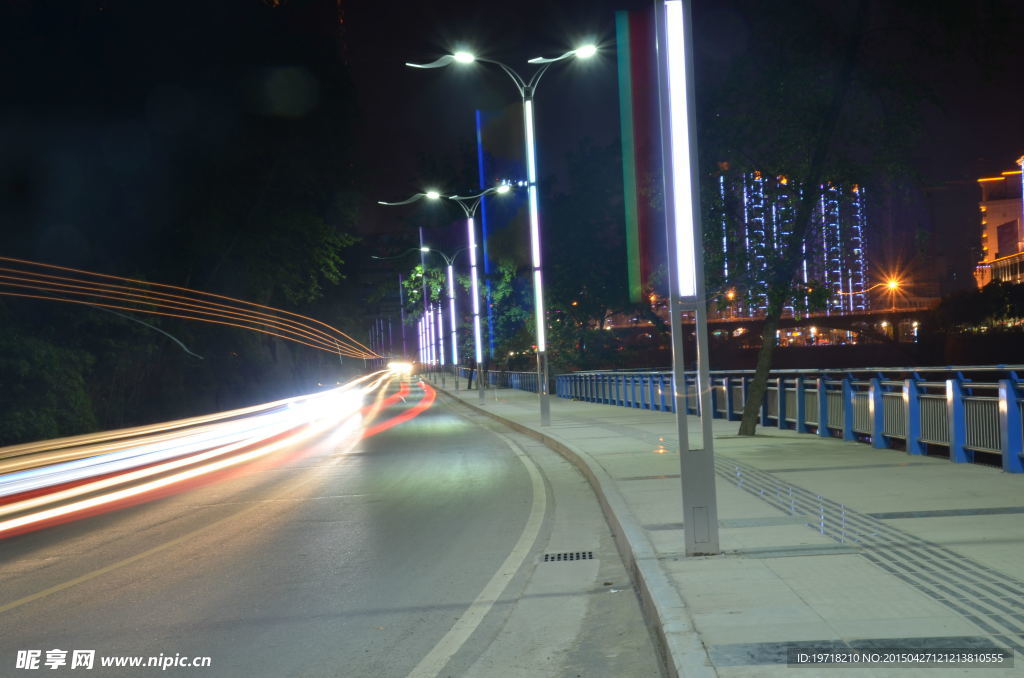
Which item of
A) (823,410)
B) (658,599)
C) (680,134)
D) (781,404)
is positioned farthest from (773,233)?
(658,599)

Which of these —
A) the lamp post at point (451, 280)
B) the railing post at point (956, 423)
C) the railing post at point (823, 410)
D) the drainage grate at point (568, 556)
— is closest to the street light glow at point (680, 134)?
the drainage grate at point (568, 556)

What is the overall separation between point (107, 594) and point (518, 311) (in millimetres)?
49905

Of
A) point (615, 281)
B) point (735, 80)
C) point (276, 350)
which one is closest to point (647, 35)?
point (735, 80)

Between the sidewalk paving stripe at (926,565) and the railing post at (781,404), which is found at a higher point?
the railing post at (781,404)

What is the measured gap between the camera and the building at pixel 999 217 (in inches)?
5881

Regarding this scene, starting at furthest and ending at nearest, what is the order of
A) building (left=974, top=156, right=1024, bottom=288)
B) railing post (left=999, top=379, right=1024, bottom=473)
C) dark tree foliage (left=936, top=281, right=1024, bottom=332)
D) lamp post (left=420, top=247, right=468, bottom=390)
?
1. building (left=974, top=156, right=1024, bottom=288)
2. dark tree foliage (left=936, top=281, right=1024, bottom=332)
3. lamp post (left=420, top=247, right=468, bottom=390)
4. railing post (left=999, top=379, right=1024, bottom=473)

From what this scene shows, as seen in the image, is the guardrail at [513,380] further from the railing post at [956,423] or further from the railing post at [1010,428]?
the railing post at [1010,428]

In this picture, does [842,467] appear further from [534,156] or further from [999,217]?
[999,217]

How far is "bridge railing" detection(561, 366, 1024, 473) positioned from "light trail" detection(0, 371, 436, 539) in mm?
8833

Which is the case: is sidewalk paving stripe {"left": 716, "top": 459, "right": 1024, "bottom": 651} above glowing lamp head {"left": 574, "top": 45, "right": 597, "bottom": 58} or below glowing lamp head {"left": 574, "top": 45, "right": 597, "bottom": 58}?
below

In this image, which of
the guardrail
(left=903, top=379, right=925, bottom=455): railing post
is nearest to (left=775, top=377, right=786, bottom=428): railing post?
(left=903, top=379, right=925, bottom=455): railing post

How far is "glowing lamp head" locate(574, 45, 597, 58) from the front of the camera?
2467 cm

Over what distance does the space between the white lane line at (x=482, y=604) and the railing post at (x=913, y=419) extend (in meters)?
5.93

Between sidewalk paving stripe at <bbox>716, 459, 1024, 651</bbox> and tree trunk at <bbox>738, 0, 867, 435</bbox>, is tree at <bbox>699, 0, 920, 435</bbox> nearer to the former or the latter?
tree trunk at <bbox>738, 0, 867, 435</bbox>
